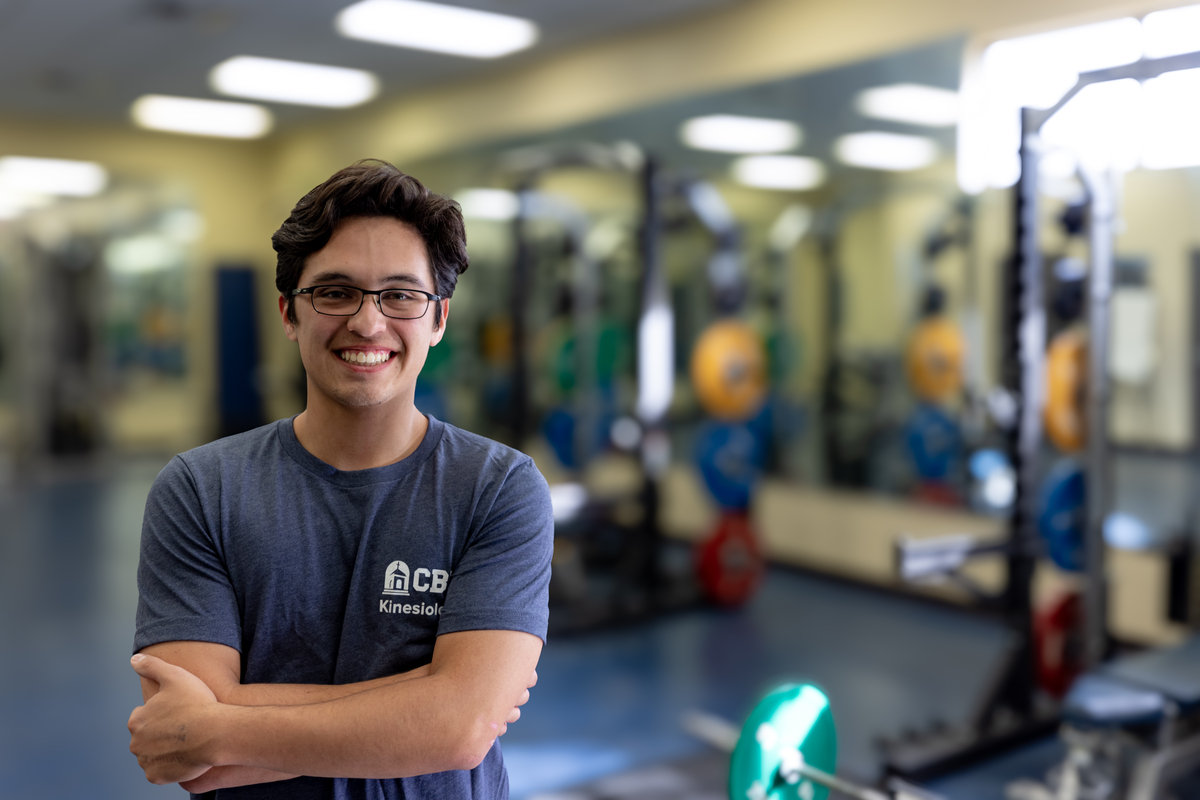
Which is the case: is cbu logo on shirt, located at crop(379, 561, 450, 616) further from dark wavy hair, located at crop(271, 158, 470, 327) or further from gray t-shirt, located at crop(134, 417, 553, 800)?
dark wavy hair, located at crop(271, 158, 470, 327)

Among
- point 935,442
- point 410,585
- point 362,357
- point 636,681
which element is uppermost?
point 362,357

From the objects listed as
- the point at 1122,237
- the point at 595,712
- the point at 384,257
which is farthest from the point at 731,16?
the point at 384,257

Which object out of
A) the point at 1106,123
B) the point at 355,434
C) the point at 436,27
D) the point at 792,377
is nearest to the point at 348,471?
the point at 355,434

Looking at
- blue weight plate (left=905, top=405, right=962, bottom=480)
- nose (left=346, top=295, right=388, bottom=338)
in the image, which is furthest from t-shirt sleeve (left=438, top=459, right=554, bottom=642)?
blue weight plate (left=905, top=405, right=962, bottom=480)

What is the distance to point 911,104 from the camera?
180 inches

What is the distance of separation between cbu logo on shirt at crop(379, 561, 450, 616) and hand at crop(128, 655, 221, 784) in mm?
199

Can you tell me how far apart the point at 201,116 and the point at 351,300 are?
839cm

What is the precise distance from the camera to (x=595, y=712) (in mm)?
3510

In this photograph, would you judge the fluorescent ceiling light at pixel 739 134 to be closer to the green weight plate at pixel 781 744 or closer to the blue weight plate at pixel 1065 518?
the blue weight plate at pixel 1065 518

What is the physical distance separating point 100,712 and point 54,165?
711 cm

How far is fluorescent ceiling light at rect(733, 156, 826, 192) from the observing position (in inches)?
207

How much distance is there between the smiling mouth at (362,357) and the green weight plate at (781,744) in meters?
0.81

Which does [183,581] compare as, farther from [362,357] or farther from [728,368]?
[728,368]

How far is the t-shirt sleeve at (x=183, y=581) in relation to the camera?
Result: 1017 millimetres
